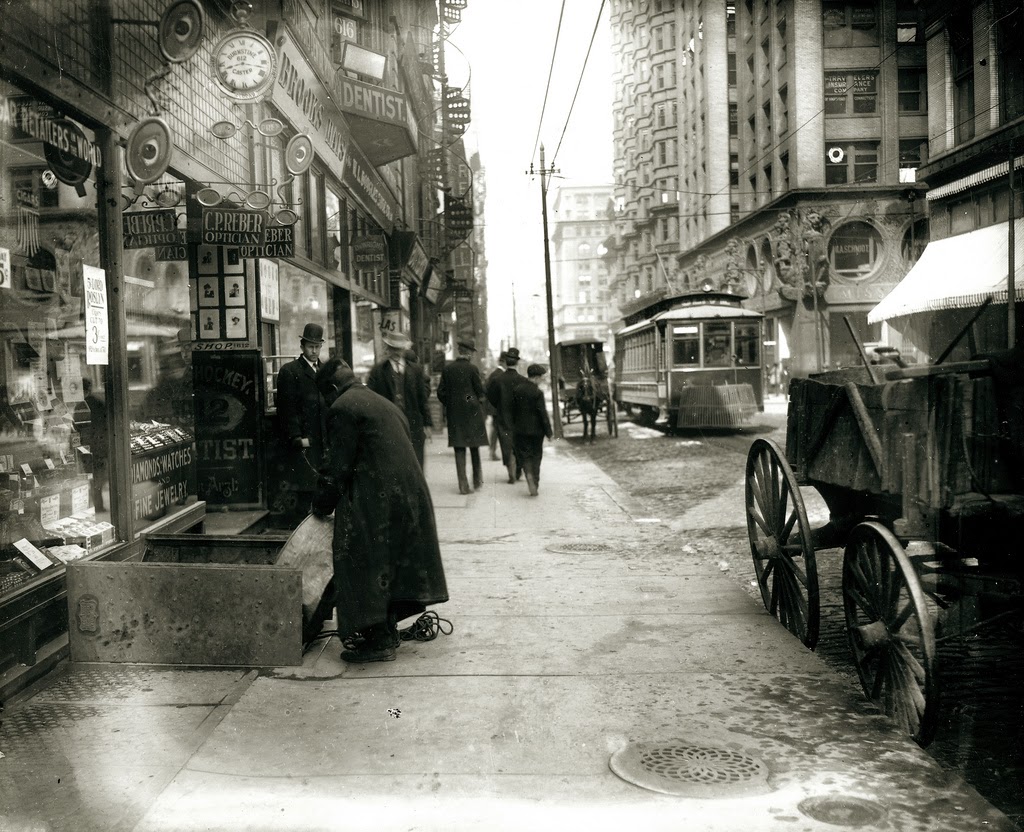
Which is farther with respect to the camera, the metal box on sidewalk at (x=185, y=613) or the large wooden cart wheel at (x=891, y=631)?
the metal box on sidewalk at (x=185, y=613)

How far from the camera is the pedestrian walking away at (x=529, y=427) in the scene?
11828mm

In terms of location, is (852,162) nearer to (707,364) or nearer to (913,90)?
(913,90)

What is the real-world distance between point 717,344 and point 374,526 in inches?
750

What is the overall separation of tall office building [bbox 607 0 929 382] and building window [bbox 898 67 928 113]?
34 millimetres

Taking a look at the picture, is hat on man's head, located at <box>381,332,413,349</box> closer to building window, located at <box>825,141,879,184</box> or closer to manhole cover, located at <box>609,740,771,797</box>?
manhole cover, located at <box>609,740,771,797</box>

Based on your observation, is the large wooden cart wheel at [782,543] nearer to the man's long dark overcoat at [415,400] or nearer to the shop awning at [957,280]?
the shop awning at [957,280]

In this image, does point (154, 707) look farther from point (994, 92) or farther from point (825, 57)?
point (825, 57)

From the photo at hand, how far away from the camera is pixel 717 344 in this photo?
22812mm

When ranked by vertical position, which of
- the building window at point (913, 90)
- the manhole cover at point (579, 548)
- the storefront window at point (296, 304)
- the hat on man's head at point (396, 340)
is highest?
the building window at point (913, 90)

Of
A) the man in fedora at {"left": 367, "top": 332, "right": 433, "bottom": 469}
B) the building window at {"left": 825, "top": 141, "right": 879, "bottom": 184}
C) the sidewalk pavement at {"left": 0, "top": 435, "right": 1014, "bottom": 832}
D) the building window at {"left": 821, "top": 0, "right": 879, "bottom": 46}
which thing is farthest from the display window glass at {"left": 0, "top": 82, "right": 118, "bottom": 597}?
the building window at {"left": 825, "top": 141, "right": 879, "bottom": 184}

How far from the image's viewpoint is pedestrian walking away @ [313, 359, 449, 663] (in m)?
4.82

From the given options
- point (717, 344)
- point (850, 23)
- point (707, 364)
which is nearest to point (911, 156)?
point (850, 23)

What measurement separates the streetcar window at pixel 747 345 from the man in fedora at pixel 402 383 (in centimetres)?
1299

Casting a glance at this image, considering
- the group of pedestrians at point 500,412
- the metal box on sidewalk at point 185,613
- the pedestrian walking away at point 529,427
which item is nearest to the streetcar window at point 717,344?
the group of pedestrians at point 500,412
